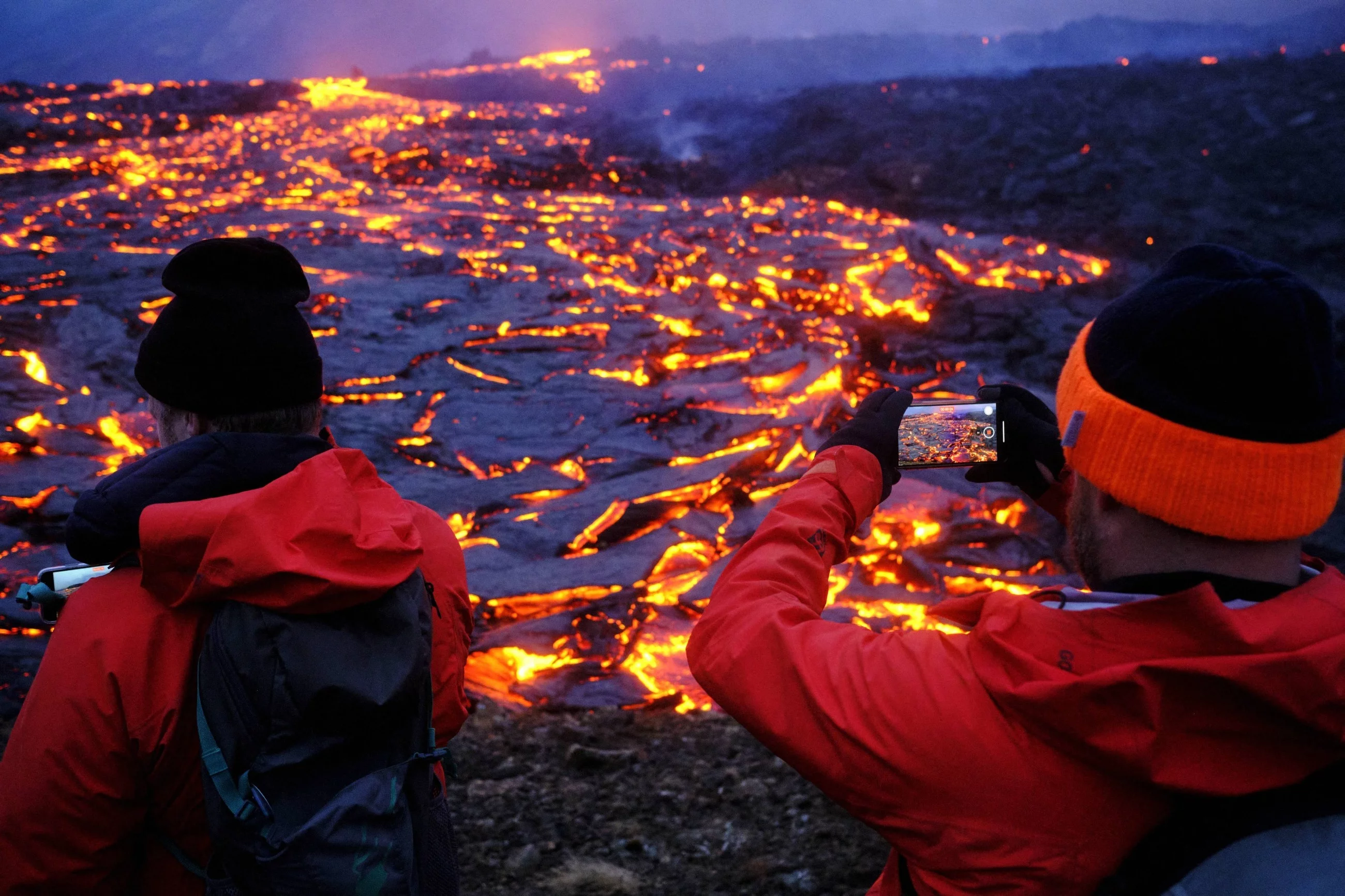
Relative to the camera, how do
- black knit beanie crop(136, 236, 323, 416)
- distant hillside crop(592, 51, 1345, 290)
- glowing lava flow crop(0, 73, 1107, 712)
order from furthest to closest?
distant hillside crop(592, 51, 1345, 290)
glowing lava flow crop(0, 73, 1107, 712)
black knit beanie crop(136, 236, 323, 416)

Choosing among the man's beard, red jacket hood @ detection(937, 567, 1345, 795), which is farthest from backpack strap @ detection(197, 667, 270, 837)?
the man's beard

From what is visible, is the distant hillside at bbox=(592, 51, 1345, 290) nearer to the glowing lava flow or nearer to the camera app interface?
the glowing lava flow

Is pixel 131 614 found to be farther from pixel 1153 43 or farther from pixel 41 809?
pixel 1153 43

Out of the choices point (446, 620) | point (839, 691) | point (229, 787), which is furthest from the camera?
point (446, 620)

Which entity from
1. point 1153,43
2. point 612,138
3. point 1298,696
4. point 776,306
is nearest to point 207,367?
point 1298,696

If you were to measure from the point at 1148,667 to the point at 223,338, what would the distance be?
55.0 inches

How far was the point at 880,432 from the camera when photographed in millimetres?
1521

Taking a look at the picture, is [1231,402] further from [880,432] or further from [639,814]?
[639,814]

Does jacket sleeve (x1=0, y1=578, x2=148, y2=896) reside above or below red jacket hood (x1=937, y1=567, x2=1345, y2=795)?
below

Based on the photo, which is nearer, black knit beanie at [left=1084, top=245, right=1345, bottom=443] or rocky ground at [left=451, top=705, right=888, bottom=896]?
black knit beanie at [left=1084, top=245, right=1345, bottom=443]

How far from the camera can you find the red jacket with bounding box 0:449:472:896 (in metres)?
1.22

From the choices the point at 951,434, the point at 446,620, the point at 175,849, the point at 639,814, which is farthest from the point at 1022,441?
the point at 639,814

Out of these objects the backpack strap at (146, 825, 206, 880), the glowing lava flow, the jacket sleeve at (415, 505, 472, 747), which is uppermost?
the jacket sleeve at (415, 505, 472, 747)

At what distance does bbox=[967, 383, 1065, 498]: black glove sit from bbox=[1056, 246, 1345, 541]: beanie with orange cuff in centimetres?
61
